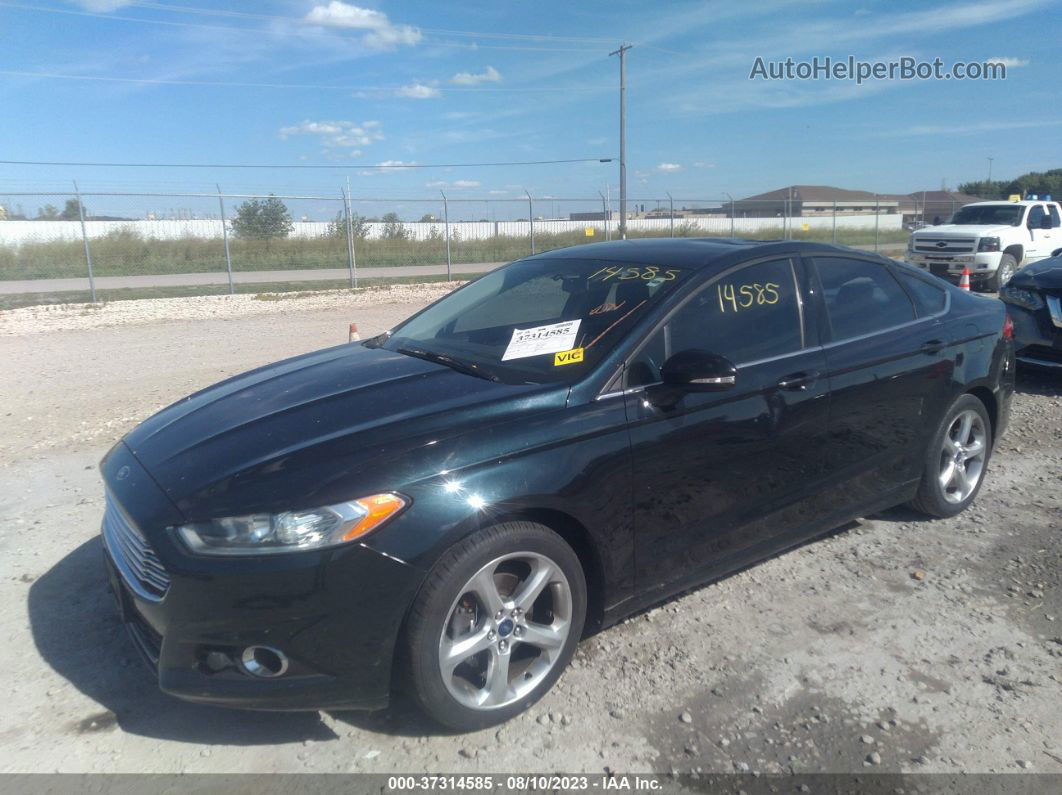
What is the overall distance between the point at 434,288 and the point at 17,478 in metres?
13.7

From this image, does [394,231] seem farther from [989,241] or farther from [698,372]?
Result: [698,372]

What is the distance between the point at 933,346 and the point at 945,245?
14.6 meters

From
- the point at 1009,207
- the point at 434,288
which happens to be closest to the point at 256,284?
the point at 434,288

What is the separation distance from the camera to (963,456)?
4805 mm

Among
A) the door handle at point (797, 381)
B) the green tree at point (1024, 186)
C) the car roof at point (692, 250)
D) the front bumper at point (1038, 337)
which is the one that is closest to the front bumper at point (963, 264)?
the front bumper at point (1038, 337)

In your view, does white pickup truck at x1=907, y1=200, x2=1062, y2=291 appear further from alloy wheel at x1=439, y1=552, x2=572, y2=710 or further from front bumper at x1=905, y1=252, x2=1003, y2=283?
alloy wheel at x1=439, y1=552, x2=572, y2=710

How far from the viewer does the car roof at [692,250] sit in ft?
12.7

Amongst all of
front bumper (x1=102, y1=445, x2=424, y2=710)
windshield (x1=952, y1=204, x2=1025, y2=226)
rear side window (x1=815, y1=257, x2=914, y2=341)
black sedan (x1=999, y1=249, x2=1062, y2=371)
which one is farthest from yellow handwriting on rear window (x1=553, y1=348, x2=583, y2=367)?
windshield (x1=952, y1=204, x2=1025, y2=226)

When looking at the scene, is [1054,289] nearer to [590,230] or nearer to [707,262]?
[707,262]

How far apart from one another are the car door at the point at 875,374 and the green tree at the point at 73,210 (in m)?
16.3

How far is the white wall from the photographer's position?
21.4 metres

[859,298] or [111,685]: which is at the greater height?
[859,298]

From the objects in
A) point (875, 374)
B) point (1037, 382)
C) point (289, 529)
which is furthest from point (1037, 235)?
point (289, 529)

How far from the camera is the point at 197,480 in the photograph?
112 inches
